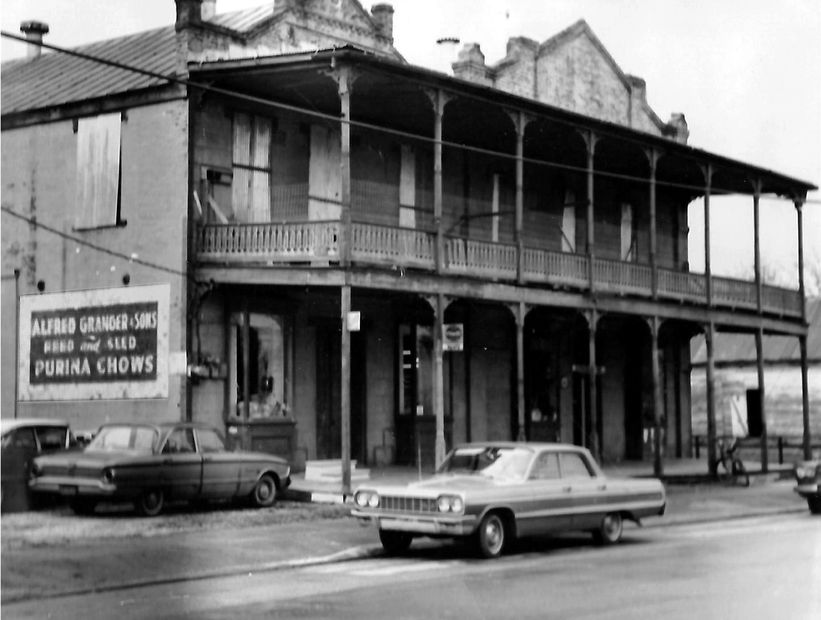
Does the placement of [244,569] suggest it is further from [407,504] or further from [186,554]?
[407,504]

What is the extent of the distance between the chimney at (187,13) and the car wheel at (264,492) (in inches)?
324

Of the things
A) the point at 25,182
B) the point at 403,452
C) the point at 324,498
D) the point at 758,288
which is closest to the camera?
the point at 324,498

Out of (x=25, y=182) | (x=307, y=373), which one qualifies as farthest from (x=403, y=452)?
(x=25, y=182)

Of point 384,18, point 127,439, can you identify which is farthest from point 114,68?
point 127,439

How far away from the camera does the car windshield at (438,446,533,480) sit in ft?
49.1

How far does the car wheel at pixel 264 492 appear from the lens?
61.3ft

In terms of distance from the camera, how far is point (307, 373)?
23344 millimetres

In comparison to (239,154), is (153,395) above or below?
below

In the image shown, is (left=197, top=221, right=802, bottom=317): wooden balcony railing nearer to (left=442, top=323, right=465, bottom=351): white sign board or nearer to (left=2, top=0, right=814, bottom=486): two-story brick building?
(left=2, top=0, right=814, bottom=486): two-story brick building

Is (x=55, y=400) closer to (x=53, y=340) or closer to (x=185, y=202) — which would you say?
(x=53, y=340)

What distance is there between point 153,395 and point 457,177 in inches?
345

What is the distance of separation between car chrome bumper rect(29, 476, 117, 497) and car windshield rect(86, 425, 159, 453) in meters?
0.67

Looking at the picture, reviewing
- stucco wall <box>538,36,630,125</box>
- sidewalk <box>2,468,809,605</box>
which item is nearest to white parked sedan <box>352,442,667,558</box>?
sidewalk <box>2,468,809,605</box>

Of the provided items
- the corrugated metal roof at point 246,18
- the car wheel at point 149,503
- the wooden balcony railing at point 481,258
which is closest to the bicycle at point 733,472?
the wooden balcony railing at point 481,258
